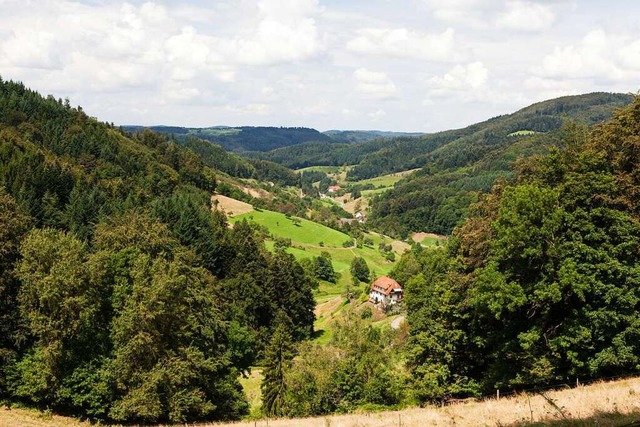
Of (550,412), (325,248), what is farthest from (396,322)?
(325,248)

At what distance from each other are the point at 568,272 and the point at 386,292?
78.0 m

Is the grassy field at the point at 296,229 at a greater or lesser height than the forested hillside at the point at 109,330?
lesser

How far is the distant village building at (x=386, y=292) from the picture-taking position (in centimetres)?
10128

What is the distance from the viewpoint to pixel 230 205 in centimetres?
16475

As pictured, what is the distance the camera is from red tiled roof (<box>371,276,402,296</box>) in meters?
103

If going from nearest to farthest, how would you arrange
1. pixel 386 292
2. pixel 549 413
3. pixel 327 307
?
pixel 549 413, pixel 386 292, pixel 327 307

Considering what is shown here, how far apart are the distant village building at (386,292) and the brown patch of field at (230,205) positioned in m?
64.7

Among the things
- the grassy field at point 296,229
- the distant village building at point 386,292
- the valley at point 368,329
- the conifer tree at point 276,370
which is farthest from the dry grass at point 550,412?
the grassy field at point 296,229

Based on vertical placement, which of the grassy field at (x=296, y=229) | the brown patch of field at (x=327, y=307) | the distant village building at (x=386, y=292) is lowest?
the brown patch of field at (x=327, y=307)

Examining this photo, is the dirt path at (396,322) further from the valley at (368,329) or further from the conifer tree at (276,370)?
the conifer tree at (276,370)

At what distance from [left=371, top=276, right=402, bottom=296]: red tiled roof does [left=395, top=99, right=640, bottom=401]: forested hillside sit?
70004 millimetres

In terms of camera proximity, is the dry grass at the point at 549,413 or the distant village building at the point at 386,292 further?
the distant village building at the point at 386,292

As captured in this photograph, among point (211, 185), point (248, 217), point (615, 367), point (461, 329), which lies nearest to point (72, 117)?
point (211, 185)

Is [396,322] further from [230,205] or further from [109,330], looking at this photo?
[230,205]
